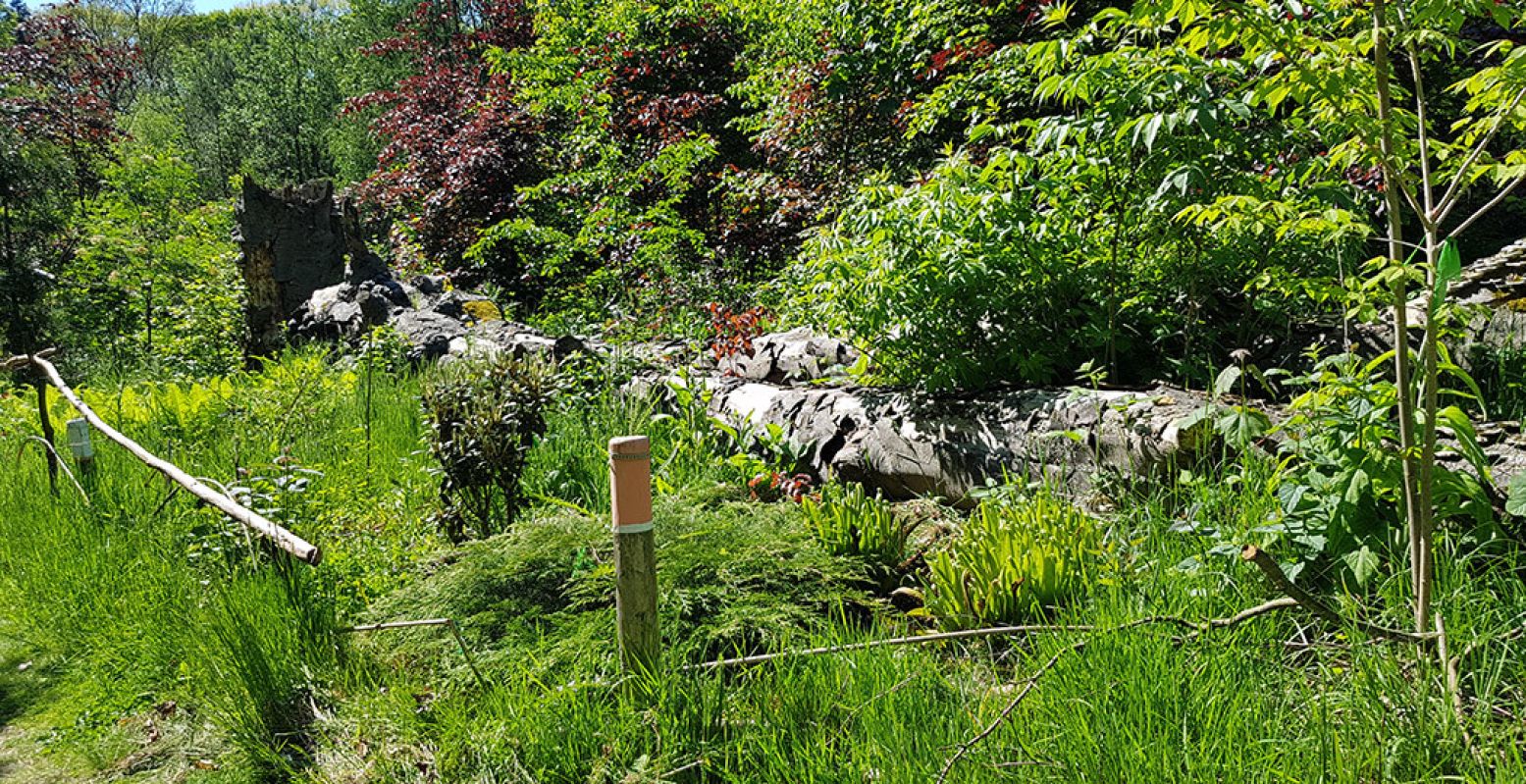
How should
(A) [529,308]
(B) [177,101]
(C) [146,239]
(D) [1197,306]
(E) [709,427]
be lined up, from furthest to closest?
1. (B) [177,101]
2. (C) [146,239]
3. (A) [529,308]
4. (E) [709,427]
5. (D) [1197,306]

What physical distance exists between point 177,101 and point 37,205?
832 inches

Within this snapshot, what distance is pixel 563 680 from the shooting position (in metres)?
2.30

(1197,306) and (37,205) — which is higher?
(37,205)

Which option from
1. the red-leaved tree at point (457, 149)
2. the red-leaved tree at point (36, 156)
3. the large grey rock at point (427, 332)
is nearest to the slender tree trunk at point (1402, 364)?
the large grey rock at point (427, 332)

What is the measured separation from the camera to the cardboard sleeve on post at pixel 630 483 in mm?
2025

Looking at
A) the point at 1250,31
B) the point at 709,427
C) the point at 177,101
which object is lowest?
the point at 709,427

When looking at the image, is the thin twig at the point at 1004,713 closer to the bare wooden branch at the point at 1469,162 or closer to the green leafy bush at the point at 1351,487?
the green leafy bush at the point at 1351,487

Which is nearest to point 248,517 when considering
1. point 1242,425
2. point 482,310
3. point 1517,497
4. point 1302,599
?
point 1302,599

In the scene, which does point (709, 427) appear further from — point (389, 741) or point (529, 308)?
point (529, 308)

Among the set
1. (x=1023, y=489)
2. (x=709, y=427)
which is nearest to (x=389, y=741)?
(x=1023, y=489)

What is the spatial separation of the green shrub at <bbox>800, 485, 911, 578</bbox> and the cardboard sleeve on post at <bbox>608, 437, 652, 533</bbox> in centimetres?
120

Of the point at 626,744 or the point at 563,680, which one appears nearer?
the point at 626,744

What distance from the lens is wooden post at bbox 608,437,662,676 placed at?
2.04 metres

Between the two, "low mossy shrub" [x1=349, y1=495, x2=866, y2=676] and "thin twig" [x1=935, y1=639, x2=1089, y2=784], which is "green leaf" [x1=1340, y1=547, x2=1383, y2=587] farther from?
"low mossy shrub" [x1=349, y1=495, x2=866, y2=676]
